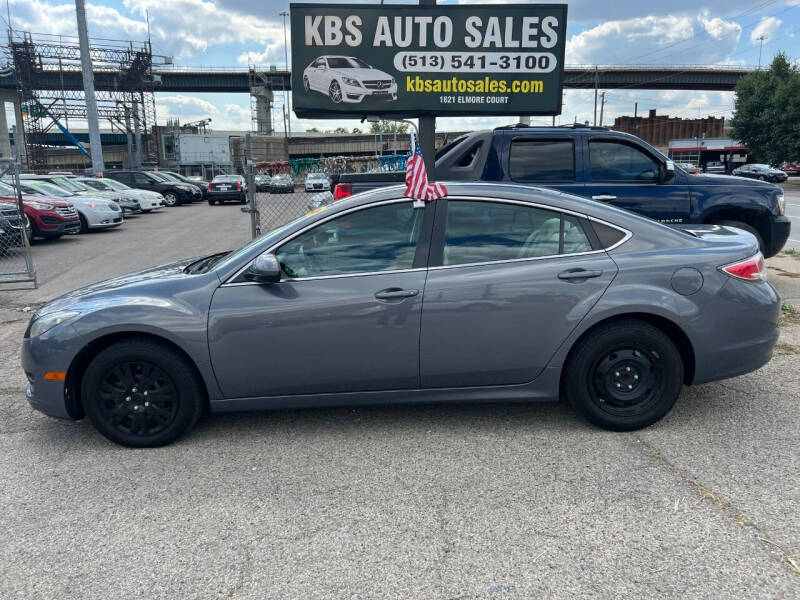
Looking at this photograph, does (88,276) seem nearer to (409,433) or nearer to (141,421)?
(141,421)

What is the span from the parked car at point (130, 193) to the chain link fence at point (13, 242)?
9711 millimetres

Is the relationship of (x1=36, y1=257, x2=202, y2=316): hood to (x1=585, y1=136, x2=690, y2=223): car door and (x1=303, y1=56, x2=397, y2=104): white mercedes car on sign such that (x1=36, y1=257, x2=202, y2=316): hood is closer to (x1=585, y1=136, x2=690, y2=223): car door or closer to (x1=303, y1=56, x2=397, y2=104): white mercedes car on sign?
(x1=303, y1=56, x2=397, y2=104): white mercedes car on sign

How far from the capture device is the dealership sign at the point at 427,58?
7305 mm

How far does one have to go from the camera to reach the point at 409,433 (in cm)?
411

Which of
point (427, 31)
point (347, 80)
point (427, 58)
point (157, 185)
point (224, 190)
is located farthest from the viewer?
point (157, 185)

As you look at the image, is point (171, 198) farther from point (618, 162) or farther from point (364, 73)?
point (618, 162)

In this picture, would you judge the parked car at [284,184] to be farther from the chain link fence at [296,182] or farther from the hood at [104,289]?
the hood at [104,289]

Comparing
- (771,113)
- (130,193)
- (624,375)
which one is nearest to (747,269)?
(624,375)

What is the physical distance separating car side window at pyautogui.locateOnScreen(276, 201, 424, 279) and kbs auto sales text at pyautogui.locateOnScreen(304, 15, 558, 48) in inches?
163

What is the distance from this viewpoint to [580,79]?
76.5 metres

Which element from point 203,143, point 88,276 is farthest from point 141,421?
point 203,143

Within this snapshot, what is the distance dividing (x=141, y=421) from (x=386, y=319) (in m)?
1.66

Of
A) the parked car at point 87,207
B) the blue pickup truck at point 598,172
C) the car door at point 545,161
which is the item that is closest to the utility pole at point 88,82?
the parked car at point 87,207

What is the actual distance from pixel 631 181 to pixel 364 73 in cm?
347
